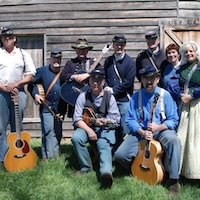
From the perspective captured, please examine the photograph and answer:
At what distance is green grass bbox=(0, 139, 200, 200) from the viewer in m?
4.34

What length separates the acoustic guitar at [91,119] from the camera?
5051 mm

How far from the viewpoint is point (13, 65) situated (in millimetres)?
5398

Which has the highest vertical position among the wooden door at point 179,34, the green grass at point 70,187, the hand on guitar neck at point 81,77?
the wooden door at point 179,34

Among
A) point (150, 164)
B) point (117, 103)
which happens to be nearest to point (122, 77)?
point (117, 103)

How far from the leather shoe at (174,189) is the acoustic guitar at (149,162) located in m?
0.18

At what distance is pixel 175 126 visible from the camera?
4789mm

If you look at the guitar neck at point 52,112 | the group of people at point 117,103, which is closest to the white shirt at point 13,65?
the group of people at point 117,103

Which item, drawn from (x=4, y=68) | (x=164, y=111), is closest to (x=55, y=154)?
(x=4, y=68)

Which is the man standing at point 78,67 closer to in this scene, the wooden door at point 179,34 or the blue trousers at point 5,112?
the blue trousers at point 5,112

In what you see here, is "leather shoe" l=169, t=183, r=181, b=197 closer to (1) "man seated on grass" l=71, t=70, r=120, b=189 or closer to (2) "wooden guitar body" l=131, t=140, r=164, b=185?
(2) "wooden guitar body" l=131, t=140, r=164, b=185

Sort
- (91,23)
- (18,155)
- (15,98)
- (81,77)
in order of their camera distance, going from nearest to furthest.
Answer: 1. (18,155)
2. (15,98)
3. (81,77)
4. (91,23)

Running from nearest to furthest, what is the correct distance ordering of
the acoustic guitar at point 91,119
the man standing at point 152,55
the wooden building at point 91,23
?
1. the acoustic guitar at point 91,119
2. the man standing at point 152,55
3. the wooden building at point 91,23

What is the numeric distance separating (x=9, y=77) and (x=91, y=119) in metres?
1.45

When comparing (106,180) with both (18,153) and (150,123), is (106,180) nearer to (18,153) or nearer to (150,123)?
(150,123)
